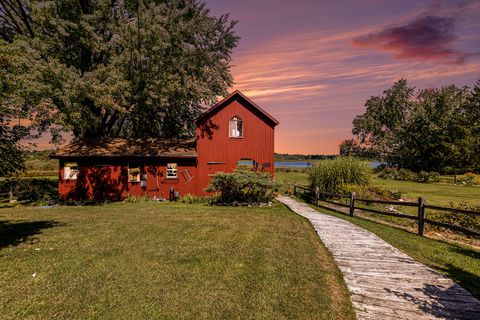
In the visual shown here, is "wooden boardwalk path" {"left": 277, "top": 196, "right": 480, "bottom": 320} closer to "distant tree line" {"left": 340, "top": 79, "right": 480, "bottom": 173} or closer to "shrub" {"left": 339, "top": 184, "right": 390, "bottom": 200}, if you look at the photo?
"shrub" {"left": 339, "top": 184, "right": 390, "bottom": 200}

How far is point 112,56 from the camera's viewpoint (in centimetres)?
2042

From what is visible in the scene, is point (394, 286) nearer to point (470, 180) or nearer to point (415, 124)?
point (470, 180)

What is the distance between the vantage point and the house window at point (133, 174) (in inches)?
860

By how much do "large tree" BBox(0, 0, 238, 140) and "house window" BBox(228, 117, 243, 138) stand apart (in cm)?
265

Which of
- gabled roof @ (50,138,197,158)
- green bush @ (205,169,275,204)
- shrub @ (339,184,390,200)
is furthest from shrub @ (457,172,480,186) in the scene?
gabled roof @ (50,138,197,158)

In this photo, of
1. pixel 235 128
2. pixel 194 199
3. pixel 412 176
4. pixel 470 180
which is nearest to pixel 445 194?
pixel 470 180

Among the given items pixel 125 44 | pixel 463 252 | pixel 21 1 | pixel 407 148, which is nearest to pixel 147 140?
pixel 125 44

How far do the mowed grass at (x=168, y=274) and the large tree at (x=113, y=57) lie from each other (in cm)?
987

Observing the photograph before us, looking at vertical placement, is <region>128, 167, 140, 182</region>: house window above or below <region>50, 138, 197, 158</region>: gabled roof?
below

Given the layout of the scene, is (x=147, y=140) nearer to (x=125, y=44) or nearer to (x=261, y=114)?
(x=125, y=44)

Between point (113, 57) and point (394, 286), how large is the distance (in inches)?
871

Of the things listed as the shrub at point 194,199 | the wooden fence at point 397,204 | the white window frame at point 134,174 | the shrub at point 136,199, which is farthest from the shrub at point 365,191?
the white window frame at point 134,174

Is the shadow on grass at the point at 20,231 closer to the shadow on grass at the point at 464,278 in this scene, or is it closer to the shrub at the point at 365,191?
the shadow on grass at the point at 464,278

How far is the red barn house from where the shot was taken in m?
21.5
